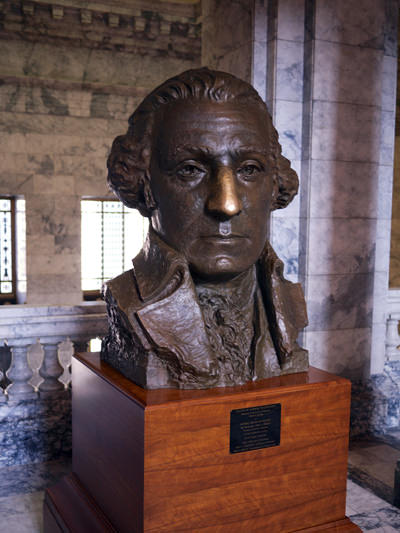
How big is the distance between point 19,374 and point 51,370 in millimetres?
218

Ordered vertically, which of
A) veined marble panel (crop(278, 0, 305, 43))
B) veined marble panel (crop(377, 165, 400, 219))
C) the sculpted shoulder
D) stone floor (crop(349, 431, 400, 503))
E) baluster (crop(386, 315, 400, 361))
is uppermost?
veined marble panel (crop(278, 0, 305, 43))

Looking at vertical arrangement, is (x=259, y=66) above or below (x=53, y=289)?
above

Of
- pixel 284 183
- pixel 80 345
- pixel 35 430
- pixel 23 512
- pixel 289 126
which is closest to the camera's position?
pixel 284 183

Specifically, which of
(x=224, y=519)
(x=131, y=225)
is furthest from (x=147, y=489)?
(x=131, y=225)

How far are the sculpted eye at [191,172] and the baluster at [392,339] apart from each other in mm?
3138

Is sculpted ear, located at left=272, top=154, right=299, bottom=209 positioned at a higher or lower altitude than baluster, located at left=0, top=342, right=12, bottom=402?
higher

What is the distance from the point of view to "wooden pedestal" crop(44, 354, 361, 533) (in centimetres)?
202

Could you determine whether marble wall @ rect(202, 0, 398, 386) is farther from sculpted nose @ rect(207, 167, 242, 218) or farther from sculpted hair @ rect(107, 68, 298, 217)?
sculpted nose @ rect(207, 167, 242, 218)

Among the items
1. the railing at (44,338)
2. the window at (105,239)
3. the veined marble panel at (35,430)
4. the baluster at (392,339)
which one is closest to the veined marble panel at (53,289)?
the window at (105,239)

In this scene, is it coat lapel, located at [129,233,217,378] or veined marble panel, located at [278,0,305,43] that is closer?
coat lapel, located at [129,233,217,378]

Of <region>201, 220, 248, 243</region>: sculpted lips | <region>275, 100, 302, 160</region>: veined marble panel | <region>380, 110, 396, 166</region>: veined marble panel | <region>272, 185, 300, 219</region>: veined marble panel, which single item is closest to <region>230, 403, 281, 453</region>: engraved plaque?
<region>201, 220, 248, 243</region>: sculpted lips

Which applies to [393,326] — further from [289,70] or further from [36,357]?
[36,357]

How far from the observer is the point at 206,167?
221 centimetres

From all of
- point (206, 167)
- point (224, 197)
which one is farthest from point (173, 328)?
point (206, 167)
